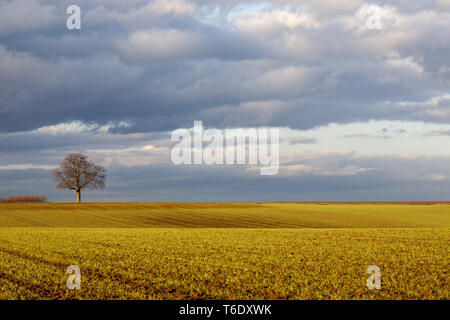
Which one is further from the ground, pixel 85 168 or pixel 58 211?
pixel 85 168

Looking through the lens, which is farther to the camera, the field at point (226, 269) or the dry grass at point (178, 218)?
the dry grass at point (178, 218)

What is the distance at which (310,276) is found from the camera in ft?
56.3

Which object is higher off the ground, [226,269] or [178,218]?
[226,269]

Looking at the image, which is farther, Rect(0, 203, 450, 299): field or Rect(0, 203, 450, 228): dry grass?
Rect(0, 203, 450, 228): dry grass

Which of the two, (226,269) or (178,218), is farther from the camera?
(178,218)

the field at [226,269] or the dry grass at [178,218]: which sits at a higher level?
the field at [226,269]

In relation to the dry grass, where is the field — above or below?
above

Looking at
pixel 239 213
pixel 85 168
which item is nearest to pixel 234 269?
pixel 239 213
